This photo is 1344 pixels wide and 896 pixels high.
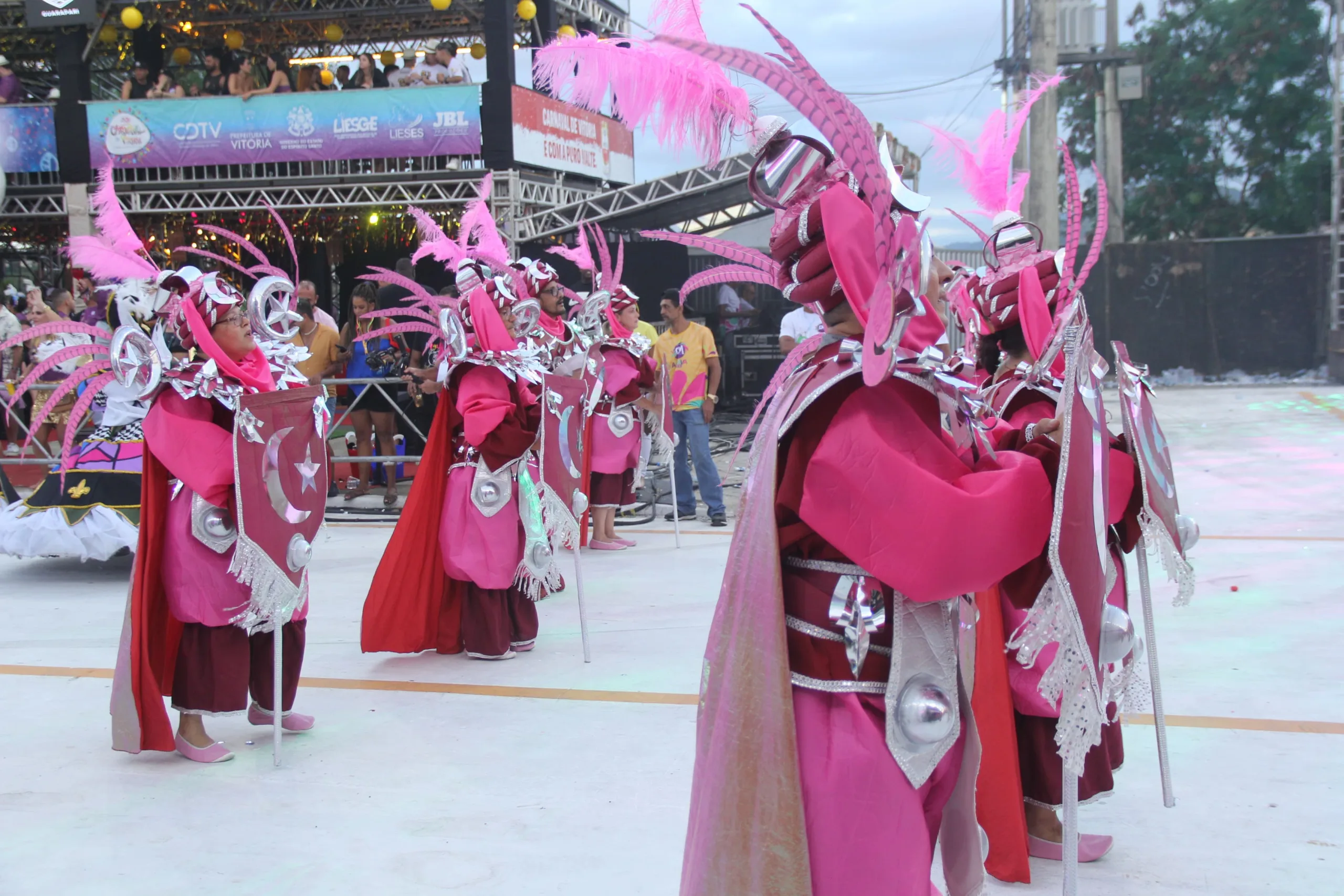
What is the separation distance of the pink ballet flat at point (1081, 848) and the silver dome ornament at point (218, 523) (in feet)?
8.95

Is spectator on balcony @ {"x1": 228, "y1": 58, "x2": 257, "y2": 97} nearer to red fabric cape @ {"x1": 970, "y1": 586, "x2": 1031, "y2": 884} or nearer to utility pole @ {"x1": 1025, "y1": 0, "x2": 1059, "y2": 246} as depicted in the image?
utility pole @ {"x1": 1025, "y1": 0, "x2": 1059, "y2": 246}

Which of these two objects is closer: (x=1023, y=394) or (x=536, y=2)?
(x=1023, y=394)

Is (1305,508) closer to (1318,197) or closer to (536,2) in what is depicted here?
(536,2)

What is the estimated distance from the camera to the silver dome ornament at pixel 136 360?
149 inches

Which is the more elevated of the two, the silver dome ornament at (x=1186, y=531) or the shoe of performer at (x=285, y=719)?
the silver dome ornament at (x=1186, y=531)

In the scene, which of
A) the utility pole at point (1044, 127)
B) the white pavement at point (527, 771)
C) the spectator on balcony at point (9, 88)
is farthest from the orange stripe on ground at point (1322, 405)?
the spectator on balcony at point (9, 88)

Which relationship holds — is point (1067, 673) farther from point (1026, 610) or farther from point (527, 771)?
point (527, 771)

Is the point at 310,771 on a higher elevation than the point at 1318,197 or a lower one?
lower

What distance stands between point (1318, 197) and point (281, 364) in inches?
887

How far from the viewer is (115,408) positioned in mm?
7184

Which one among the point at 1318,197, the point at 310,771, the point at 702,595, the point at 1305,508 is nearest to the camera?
the point at 310,771

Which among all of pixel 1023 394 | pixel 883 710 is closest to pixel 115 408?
pixel 1023 394

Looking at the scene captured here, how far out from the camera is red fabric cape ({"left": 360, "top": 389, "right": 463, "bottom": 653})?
16.5 feet

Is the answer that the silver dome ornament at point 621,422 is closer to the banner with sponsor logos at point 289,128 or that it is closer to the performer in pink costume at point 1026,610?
the performer in pink costume at point 1026,610
